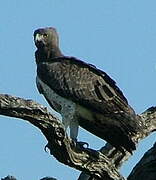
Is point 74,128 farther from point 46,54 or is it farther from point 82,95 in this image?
point 46,54

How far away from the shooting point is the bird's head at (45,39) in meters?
11.2

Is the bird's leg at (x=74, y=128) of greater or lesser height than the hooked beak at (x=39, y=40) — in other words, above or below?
below

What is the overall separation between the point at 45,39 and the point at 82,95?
1.54m

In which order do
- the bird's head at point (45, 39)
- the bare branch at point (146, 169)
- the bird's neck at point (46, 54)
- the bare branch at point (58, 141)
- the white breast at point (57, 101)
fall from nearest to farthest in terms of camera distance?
the bare branch at point (58, 141), the bare branch at point (146, 169), the white breast at point (57, 101), the bird's neck at point (46, 54), the bird's head at point (45, 39)

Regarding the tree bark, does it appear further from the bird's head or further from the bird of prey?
the bird's head

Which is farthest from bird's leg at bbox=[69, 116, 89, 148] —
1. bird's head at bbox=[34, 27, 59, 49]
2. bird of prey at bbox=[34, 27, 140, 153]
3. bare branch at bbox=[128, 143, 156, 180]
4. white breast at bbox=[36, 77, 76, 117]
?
bird's head at bbox=[34, 27, 59, 49]

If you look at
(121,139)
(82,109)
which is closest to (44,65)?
(82,109)

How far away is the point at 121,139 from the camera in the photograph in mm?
8992

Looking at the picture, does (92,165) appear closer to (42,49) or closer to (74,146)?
(74,146)

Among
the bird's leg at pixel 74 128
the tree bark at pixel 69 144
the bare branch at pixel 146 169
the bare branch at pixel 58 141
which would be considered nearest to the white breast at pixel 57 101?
the bird's leg at pixel 74 128

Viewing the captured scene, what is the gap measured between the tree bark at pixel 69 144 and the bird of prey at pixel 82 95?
0.23 metres

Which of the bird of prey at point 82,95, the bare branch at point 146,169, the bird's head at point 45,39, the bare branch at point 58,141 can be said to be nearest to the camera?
the bare branch at point 58,141

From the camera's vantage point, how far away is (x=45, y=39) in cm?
1129

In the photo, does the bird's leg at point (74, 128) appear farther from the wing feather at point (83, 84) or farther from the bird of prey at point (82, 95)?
the wing feather at point (83, 84)
